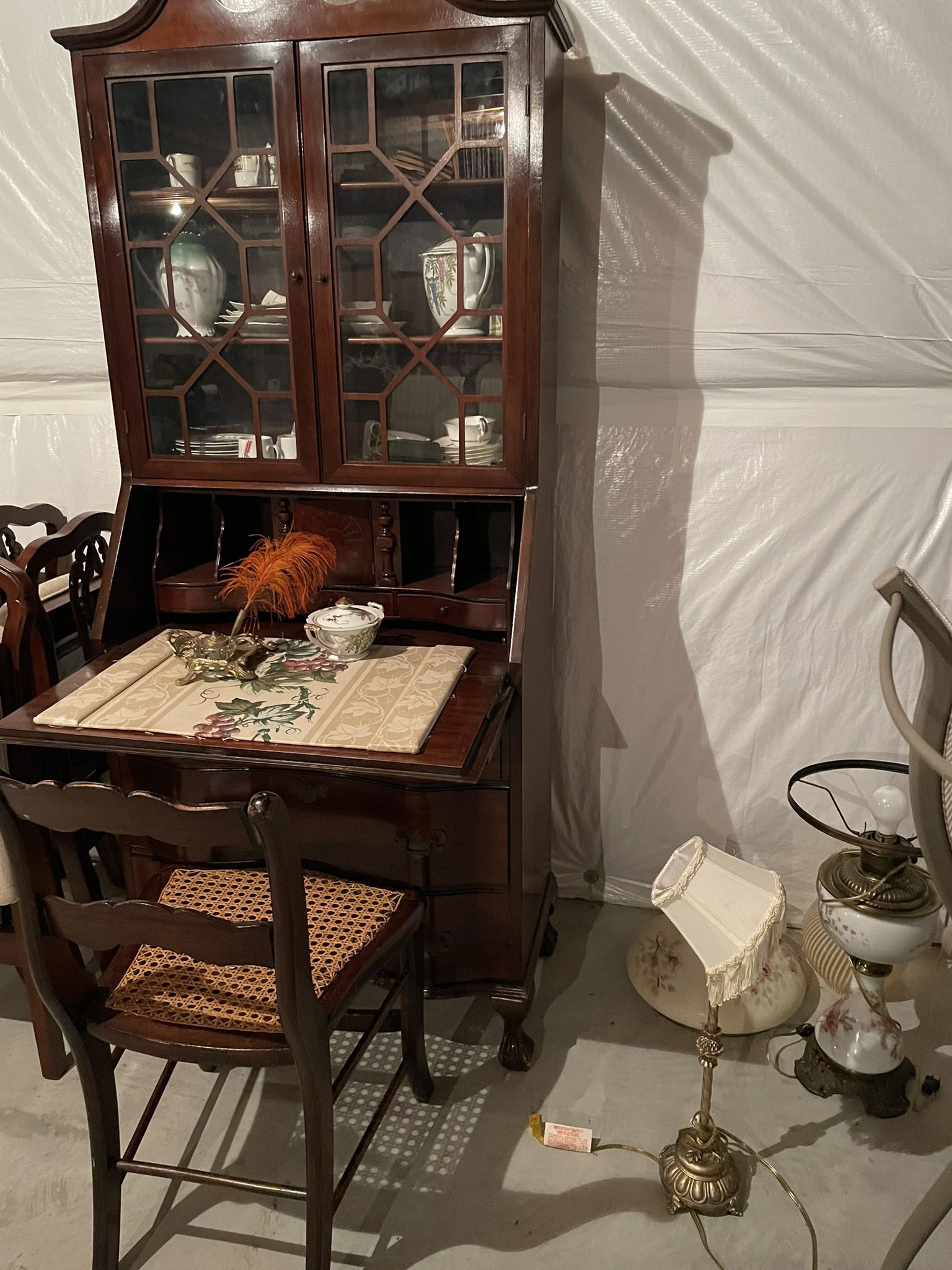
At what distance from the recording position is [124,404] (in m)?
1.86

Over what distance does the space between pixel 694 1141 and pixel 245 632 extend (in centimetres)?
120

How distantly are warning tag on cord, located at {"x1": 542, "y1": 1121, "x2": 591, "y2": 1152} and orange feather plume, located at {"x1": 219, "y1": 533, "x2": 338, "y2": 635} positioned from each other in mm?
1045

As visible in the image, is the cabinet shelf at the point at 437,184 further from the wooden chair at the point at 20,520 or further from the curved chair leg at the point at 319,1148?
the curved chair leg at the point at 319,1148

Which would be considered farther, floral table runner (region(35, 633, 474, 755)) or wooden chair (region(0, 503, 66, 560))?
wooden chair (region(0, 503, 66, 560))

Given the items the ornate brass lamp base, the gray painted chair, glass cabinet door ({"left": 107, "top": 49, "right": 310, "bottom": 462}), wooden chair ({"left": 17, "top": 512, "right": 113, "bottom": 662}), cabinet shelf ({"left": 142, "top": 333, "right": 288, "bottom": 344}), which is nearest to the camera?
the gray painted chair

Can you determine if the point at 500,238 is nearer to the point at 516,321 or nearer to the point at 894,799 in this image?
the point at 516,321

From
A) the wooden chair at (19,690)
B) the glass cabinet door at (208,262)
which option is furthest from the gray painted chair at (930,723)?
the wooden chair at (19,690)

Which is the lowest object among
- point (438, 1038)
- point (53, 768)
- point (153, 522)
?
point (438, 1038)

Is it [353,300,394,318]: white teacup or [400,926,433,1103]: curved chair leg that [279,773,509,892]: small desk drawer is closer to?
[400,926,433,1103]: curved chair leg

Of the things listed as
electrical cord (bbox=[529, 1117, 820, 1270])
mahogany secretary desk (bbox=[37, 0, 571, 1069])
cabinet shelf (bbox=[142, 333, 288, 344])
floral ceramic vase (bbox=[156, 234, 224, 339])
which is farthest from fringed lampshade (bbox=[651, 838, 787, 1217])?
floral ceramic vase (bbox=[156, 234, 224, 339])

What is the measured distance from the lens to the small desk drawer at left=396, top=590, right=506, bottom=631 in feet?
6.10

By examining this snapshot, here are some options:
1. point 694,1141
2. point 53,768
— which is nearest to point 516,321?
point 53,768

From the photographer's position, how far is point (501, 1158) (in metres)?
1.70

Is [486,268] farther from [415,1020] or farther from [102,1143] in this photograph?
[102,1143]
